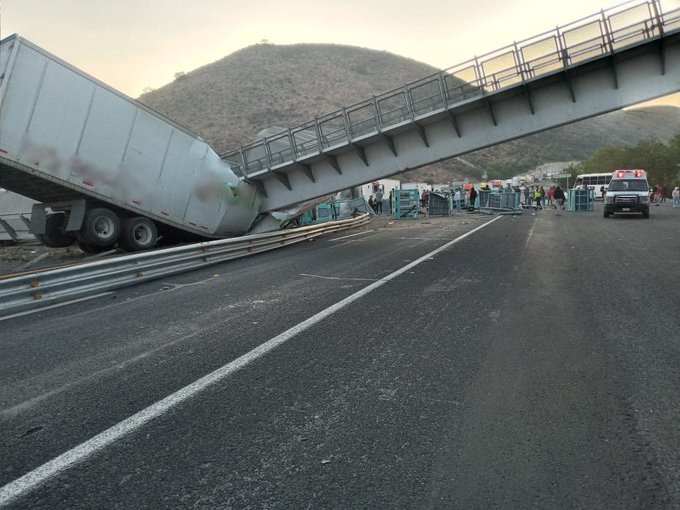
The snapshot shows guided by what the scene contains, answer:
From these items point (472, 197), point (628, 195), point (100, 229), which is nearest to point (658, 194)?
point (472, 197)

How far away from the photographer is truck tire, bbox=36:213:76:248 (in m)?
14.8

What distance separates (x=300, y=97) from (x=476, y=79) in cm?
7223

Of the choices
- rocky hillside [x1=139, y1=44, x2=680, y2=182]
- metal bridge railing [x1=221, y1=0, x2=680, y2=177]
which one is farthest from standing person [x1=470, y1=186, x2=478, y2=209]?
rocky hillside [x1=139, y1=44, x2=680, y2=182]

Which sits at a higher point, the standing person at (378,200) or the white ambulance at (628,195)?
the standing person at (378,200)

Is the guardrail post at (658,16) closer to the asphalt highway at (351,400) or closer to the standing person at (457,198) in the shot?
the asphalt highway at (351,400)

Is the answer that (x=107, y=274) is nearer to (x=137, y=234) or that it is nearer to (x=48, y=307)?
(x=48, y=307)

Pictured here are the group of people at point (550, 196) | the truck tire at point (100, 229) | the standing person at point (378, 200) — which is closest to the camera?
the truck tire at point (100, 229)

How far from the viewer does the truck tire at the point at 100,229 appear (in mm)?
13492

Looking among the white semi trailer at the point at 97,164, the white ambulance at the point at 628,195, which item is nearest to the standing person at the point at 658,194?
the white ambulance at the point at 628,195

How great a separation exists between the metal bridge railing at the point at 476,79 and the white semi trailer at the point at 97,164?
2051mm

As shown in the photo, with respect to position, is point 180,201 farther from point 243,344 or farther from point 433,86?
point 243,344

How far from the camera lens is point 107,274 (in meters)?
8.43

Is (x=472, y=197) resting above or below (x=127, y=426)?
above

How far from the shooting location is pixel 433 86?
49.3 ft
